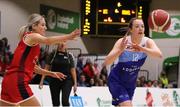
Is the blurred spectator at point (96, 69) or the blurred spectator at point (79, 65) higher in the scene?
the blurred spectator at point (79, 65)

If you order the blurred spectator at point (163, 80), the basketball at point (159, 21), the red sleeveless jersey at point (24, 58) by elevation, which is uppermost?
the basketball at point (159, 21)

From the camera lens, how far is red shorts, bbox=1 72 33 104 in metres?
5.09

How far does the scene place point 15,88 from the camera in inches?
200

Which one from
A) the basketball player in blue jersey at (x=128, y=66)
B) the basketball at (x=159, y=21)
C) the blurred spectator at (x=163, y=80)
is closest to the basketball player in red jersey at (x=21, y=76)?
the basketball player in blue jersey at (x=128, y=66)

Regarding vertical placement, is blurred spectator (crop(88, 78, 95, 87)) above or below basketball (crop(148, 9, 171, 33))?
below

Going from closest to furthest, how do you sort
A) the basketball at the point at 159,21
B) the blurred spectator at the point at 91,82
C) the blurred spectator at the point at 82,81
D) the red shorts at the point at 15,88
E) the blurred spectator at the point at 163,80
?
the red shorts at the point at 15,88, the basketball at the point at 159,21, the blurred spectator at the point at 82,81, the blurred spectator at the point at 91,82, the blurred spectator at the point at 163,80

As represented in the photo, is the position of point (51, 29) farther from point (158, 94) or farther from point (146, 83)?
point (158, 94)

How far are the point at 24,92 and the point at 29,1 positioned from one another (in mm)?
12675

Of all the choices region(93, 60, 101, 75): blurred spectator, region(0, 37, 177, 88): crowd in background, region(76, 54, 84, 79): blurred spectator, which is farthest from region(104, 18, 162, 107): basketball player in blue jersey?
region(93, 60, 101, 75): blurred spectator

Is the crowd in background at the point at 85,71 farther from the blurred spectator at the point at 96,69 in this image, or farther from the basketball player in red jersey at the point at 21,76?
the basketball player in red jersey at the point at 21,76

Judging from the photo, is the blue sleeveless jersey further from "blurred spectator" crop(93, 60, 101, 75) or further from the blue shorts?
"blurred spectator" crop(93, 60, 101, 75)

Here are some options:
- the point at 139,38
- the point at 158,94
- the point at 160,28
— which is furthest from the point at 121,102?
the point at 158,94

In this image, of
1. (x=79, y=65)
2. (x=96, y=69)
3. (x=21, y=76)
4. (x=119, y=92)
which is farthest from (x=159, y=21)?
(x=96, y=69)

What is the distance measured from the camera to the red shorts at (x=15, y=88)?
509cm
